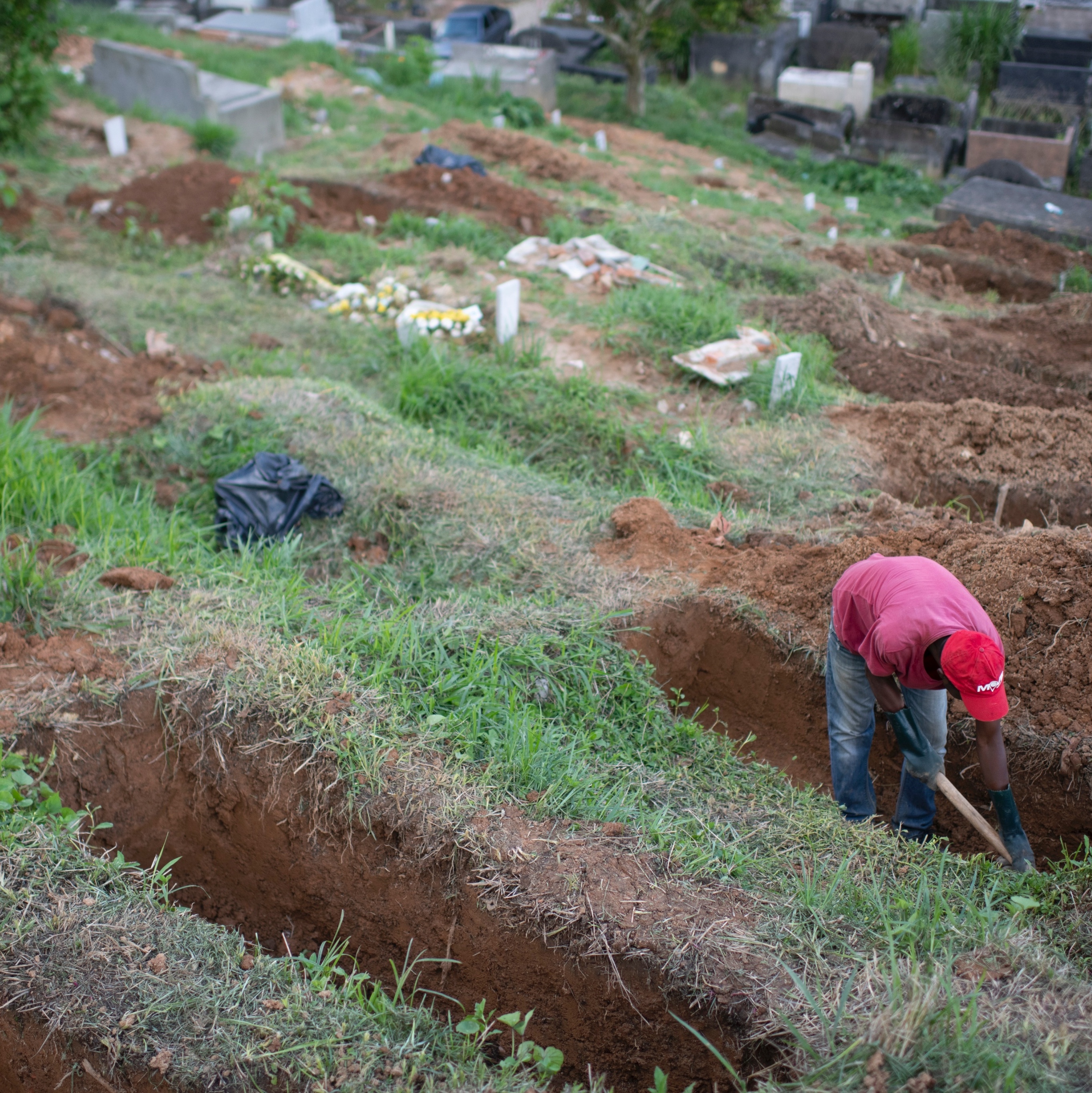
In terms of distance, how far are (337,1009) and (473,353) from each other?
504 centimetres

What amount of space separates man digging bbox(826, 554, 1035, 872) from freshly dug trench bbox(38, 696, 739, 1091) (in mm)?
1305

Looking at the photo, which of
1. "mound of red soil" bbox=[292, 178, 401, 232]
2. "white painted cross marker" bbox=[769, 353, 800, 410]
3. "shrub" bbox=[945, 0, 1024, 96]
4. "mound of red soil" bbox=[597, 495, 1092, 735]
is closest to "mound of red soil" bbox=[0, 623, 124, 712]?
"mound of red soil" bbox=[597, 495, 1092, 735]

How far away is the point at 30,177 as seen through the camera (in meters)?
10.1

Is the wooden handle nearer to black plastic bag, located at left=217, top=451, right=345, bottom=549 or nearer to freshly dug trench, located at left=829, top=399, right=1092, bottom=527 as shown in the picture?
freshly dug trench, located at left=829, top=399, right=1092, bottom=527

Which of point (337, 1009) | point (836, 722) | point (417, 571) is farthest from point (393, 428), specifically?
point (337, 1009)

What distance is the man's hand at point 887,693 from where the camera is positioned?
3.42m

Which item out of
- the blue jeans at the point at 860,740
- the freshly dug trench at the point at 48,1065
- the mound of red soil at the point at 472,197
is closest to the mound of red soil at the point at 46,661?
the freshly dug trench at the point at 48,1065

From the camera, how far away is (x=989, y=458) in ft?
18.8

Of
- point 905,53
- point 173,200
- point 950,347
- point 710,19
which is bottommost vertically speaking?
point 950,347

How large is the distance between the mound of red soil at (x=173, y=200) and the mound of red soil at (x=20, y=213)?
1.21 feet

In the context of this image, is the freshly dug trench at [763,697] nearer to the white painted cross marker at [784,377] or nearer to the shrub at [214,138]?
the white painted cross marker at [784,377]

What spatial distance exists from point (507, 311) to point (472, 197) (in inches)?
148

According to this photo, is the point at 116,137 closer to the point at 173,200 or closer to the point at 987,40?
the point at 173,200

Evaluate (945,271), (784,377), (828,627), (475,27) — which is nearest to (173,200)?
(784,377)
